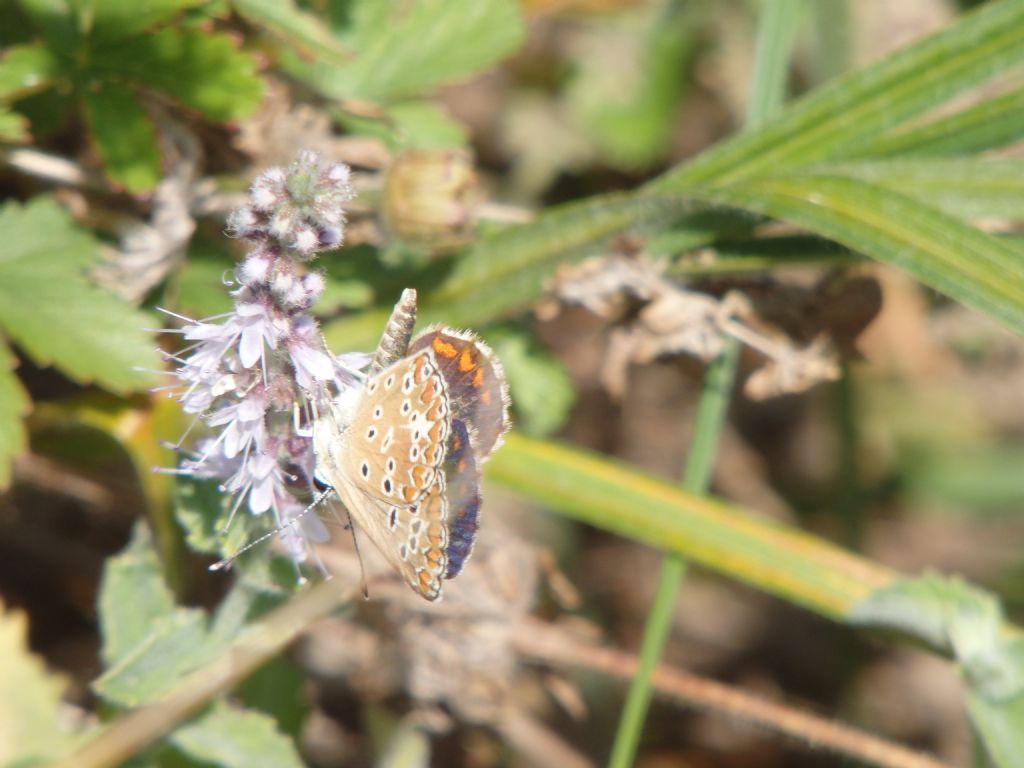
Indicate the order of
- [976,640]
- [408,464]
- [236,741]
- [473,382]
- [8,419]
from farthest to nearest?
[976,640], [236,741], [8,419], [473,382], [408,464]

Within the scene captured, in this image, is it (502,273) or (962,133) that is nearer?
(962,133)

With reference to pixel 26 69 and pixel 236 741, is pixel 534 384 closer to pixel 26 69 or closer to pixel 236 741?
pixel 236 741

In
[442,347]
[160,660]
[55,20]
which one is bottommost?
[160,660]

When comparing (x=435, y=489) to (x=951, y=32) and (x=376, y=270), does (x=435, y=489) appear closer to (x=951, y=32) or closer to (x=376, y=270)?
(x=376, y=270)

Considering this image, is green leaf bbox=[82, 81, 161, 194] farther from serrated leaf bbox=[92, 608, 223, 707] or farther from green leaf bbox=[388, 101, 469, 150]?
serrated leaf bbox=[92, 608, 223, 707]

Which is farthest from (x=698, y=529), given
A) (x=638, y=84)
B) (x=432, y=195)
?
(x=638, y=84)

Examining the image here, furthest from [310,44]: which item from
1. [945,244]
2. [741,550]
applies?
[741,550]
